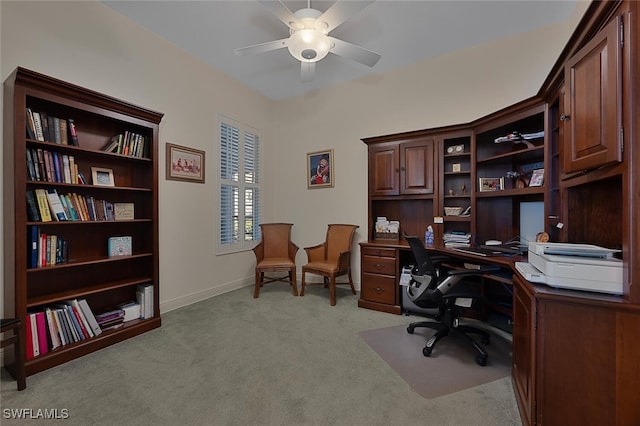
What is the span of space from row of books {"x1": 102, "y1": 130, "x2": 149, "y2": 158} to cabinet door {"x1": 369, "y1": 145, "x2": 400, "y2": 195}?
2.66 meters

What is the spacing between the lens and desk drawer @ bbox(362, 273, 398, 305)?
121 inches

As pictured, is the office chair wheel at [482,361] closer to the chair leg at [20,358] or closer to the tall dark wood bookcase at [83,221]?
the tall dark wood bookcase at [83,221]

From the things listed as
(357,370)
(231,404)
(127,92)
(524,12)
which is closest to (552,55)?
(524,12)

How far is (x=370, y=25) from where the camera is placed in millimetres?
2717

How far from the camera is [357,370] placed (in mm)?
1987

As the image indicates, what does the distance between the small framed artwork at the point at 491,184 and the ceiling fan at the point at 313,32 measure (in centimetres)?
176

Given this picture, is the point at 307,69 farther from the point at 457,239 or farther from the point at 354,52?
the point at 457,239

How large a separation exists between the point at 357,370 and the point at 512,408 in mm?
972

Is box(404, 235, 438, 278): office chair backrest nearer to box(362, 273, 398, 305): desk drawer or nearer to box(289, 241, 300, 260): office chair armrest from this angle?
box(362, 273, 398, 305): desk drawer

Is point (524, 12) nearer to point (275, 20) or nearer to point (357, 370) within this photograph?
point (275, 20)

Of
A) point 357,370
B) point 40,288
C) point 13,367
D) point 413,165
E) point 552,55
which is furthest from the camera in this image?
point 413,165

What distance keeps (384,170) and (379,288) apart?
1.51 m

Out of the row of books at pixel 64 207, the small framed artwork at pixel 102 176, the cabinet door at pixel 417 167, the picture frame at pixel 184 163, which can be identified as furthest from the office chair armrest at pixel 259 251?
the cabinet door at pixel 417 167

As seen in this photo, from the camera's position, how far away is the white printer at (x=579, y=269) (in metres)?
1.16
